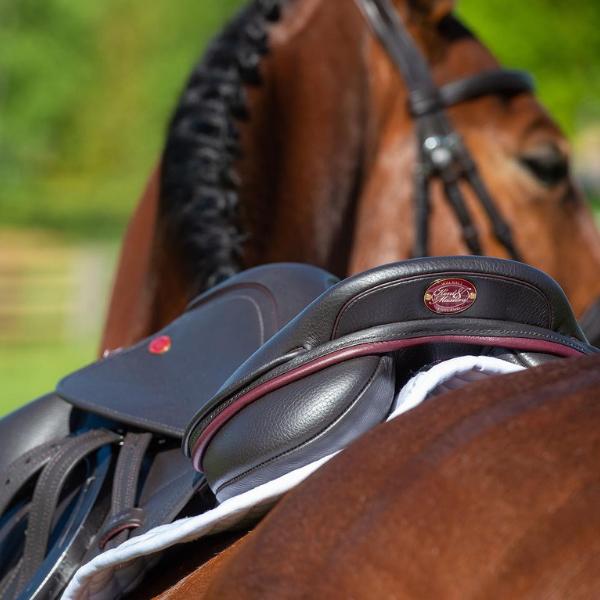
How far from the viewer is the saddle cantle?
33.8 inches

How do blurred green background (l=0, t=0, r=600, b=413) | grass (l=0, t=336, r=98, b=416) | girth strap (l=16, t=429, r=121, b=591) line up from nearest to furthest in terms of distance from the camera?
1. girth strap (l=16, t=429, r=121, b=591)
2. grass (l=0, t=336, r=98, b=416)
3. blurred green background (l=0, t=0, r=600, b=413)

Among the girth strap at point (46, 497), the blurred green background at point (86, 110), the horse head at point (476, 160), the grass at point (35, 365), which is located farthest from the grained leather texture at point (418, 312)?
the blurred green background at point (86, 110)

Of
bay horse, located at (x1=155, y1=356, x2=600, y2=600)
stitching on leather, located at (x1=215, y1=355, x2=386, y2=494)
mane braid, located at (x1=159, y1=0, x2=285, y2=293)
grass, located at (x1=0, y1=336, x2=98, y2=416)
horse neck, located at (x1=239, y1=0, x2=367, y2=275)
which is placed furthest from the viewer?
grass, located at (x1=0, y1=336, x2=98, y2=416)

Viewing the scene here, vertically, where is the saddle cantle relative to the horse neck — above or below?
above

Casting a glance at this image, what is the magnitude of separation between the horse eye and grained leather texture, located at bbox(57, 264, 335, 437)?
129cm

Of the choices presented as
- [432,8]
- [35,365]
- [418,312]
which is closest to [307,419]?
[418,312]

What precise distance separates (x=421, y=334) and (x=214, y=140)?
124 cm

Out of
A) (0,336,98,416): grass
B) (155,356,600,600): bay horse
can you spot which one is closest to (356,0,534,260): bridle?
(155,356,600,600): bay horse

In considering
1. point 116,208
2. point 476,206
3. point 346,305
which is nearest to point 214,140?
point 476,206

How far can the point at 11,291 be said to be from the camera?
11.4m

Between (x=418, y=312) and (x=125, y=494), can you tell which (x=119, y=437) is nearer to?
(x=125, y=494)

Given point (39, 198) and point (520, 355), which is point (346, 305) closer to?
point (520, 355)

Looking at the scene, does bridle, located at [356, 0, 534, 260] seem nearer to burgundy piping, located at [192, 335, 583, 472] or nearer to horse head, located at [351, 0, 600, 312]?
horse head, located at [351, 0, 600, 312]

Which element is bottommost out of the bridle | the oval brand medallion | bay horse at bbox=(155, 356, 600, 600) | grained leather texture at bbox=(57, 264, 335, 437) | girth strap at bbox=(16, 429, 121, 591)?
the bridle
